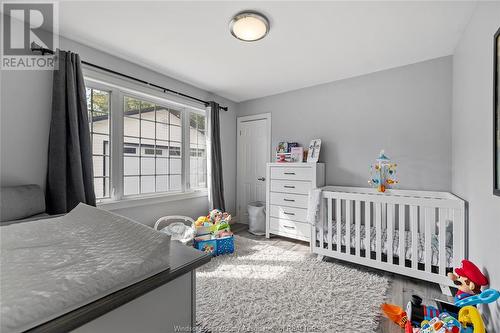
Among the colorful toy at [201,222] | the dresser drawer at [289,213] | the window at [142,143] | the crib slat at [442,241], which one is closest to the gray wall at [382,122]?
the dresser drawer at [289,213]

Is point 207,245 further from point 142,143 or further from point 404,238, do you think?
point 404,238

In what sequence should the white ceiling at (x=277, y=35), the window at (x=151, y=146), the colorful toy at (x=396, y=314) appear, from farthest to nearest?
the window at (x=151, y=146) < the white ceiling at (x=277, y=35) < the colorful toy at (x=396, y=314)

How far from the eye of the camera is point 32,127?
1.99 metres

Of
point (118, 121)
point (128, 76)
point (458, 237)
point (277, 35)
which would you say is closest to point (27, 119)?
point (118, 121)

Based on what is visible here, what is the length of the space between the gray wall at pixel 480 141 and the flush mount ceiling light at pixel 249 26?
1.51 metres

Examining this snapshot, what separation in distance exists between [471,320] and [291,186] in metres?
2.14

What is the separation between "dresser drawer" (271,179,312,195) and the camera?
3027 mm

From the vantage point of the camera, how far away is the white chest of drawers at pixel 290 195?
302 cm

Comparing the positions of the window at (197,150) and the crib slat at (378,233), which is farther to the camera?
the window at (197,150)

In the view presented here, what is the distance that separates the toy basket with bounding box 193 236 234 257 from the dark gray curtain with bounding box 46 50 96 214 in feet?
3.96

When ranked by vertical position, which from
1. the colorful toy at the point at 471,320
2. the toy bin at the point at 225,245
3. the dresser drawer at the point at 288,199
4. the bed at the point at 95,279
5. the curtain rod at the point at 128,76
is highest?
the curtain rod at the point at 128,76

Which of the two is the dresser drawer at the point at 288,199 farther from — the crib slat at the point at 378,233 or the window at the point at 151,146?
the window at the point at 151,146

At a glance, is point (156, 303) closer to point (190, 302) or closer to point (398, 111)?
point (190, 302)

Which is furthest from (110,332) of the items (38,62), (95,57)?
(95,57)
